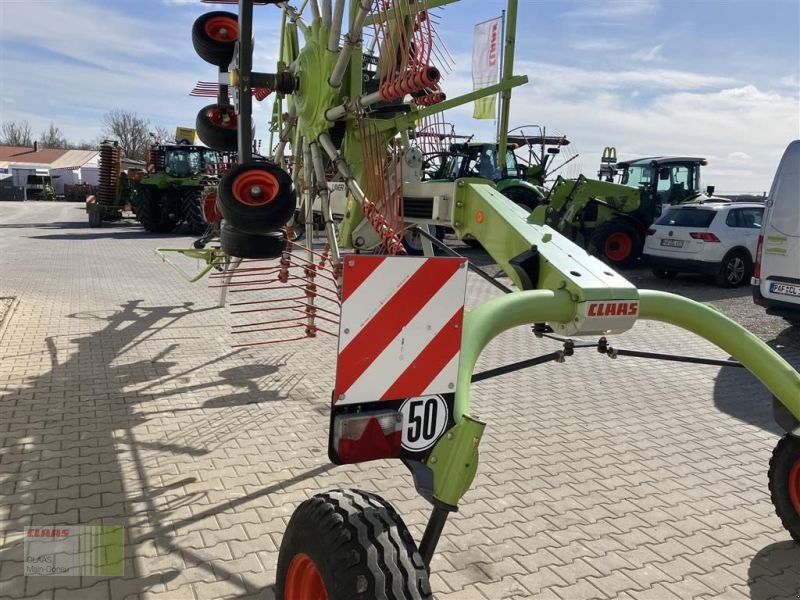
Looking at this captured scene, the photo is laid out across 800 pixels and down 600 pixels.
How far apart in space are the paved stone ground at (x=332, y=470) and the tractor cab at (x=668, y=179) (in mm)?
9205

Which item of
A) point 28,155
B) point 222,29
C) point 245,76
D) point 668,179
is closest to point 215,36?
point 222,29

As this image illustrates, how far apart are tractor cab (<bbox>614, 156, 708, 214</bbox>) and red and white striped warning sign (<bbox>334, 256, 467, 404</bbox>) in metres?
13.7

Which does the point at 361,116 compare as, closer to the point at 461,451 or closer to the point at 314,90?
the point at 314,90

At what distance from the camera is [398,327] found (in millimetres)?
2188

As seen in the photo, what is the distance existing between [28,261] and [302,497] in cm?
1147

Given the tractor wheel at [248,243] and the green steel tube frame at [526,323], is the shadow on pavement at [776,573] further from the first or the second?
the tractor wheel at [248,243]

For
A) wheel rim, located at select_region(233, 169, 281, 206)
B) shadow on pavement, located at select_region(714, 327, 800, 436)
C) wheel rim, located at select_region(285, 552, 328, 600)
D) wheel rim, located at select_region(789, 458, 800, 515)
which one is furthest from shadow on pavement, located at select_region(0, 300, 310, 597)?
shadow on pavement, located at select_region(714, 327, 800, 436)

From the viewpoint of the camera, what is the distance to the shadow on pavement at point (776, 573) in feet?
9.43

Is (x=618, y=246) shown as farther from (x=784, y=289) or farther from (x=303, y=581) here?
(x=303, y=581)

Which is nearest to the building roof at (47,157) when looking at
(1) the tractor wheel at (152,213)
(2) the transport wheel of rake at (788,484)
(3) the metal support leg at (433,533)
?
(1) the tractor wheel at (152,213)

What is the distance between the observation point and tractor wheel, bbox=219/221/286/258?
437 cm

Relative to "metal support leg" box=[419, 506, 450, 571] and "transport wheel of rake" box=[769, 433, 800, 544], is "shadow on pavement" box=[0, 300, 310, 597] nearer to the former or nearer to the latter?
"metal support leg" box=[419, 506, 450, 571]

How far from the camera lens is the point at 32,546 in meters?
2.99

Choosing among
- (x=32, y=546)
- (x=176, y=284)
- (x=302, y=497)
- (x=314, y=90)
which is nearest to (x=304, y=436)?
(x=302, y=497)
